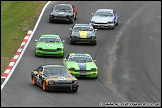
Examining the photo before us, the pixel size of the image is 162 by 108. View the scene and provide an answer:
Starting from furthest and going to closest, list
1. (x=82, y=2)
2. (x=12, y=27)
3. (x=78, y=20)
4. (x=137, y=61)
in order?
(x=82, y=2) < (x=78, y=20) < (x=12, y=27) < (x=137, y=61)

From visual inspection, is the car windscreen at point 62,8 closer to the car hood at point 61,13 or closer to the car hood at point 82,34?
the car hood at point 61,13

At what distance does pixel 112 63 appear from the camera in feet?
112

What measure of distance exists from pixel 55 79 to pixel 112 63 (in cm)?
924

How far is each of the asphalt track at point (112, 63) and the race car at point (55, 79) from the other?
305mm

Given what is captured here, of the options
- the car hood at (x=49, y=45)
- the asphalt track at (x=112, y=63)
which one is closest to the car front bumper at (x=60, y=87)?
the asphalt track at (x=112, y=63)

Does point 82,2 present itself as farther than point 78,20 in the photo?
Yes

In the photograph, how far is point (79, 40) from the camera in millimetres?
38562

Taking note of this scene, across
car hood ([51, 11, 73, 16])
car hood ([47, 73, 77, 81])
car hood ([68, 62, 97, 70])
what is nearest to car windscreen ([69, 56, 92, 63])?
car hood ([68, 62, 97, 70])

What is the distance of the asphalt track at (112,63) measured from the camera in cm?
2453

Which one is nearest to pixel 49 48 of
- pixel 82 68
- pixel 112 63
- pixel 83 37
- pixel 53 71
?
pixel 112 63

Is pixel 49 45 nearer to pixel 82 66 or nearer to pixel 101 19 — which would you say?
pixel 82 66

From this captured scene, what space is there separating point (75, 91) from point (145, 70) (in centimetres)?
741

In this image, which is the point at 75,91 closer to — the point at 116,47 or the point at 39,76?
the point at 39,76

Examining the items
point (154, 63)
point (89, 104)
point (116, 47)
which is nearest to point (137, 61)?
point (154, 63)
